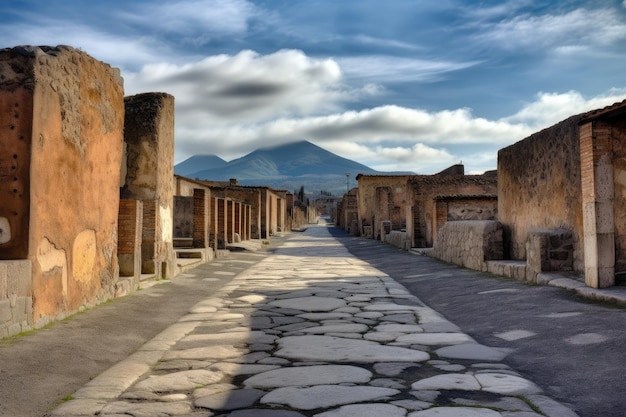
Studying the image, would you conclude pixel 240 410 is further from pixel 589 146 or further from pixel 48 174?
pixel 589 146

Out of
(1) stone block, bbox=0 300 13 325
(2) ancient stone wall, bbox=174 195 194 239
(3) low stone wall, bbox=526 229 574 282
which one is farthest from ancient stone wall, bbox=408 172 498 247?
(1) stone block, bbox=0 300 13 325

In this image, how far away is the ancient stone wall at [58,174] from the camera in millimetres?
5008

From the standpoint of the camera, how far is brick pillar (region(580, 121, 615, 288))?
6.65 meters

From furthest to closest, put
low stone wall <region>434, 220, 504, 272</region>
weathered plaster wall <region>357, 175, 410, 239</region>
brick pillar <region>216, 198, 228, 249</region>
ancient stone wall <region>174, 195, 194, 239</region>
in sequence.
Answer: weathered plaster wall <region>357, 175, 410, 239</region>
ancient stone wall <region>174, 195, 194, 239</region>
brick pillar <region>216, 198, 228, 249</region>
low stone wall <region>434, 220, 504, 272</region>

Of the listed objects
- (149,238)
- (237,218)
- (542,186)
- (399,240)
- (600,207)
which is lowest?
(399,240)

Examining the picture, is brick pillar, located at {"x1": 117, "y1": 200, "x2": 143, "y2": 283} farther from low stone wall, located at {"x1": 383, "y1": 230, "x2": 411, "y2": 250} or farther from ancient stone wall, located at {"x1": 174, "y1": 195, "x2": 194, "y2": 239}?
low stone wall, located at {"x1": 383, "y1": 230, "x2": 411, "y2": 250}

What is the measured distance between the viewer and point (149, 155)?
916 centimetres

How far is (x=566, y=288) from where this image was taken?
688 cm

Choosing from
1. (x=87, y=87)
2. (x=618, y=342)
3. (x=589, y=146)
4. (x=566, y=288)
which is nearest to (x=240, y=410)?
(x=618, y=342)

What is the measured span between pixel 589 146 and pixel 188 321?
5130 mm

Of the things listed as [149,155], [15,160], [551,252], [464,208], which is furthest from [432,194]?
[15,160]

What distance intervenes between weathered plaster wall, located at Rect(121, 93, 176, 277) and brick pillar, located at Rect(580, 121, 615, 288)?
6386 mm

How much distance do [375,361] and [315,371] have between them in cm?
50

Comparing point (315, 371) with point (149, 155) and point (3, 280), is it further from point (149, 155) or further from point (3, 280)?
point (149, 155)
